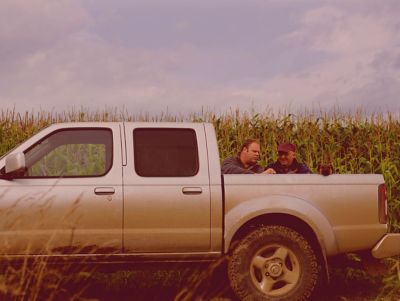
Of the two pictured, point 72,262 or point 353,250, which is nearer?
point 72,262

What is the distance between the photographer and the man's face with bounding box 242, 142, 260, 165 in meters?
8.00

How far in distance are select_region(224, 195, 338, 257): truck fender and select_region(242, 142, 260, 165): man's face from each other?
1.57 m

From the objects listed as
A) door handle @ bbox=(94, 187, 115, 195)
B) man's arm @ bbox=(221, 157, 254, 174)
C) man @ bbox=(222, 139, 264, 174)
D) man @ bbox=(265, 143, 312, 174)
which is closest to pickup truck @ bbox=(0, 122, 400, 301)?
door handle @ bbox=(94, 187, 115, 195)

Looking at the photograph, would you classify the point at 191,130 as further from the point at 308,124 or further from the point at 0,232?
the point at 308,124

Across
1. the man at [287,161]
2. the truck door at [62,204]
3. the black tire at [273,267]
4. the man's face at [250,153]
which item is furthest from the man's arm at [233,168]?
the truck door at [62,204]

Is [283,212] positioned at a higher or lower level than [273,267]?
higher

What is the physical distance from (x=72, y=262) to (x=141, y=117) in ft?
25.5

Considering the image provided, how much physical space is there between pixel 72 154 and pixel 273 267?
2.32 meters

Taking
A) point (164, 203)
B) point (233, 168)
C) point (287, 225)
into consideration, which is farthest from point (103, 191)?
point (233, 168)

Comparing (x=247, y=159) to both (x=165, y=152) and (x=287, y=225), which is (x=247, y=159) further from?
(x=165, y=152)

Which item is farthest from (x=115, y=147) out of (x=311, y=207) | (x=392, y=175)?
(x=392, y=175)

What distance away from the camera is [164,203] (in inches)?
248

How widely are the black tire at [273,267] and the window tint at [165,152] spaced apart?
93 centimetres

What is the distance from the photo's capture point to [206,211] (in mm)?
6340
